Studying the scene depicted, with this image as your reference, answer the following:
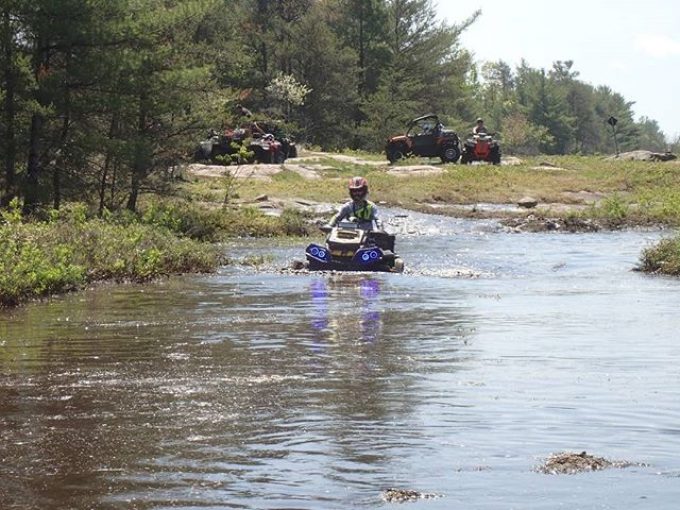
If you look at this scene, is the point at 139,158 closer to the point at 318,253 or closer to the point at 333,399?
the point at 318,253

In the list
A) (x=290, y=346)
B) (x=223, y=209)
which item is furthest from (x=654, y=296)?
(x=223, y=209)

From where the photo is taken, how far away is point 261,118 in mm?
46594

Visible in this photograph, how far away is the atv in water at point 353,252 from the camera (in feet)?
65.4

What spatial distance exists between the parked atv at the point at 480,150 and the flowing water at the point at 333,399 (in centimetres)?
3091

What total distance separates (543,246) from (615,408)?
761 inches

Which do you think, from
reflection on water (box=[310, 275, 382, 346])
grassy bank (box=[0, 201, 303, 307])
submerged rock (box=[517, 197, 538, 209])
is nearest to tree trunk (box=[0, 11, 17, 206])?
grassy bank (box=[0, 201, 303, 307])

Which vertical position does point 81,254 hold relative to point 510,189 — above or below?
below

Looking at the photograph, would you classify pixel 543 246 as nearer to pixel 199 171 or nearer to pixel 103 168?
pixel 103 168

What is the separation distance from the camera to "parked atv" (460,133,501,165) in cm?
4769

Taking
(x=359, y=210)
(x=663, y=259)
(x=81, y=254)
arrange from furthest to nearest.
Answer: (x=359, y=210)
(x=663, y=259)
(x=81, y=254)

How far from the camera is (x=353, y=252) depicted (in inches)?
786

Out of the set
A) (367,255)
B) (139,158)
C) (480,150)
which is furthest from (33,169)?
(480,150)

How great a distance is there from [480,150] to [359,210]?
90.8 ft

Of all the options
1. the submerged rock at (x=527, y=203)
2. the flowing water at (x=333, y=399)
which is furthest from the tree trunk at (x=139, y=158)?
the submerged rock at (x=527, y=203)
